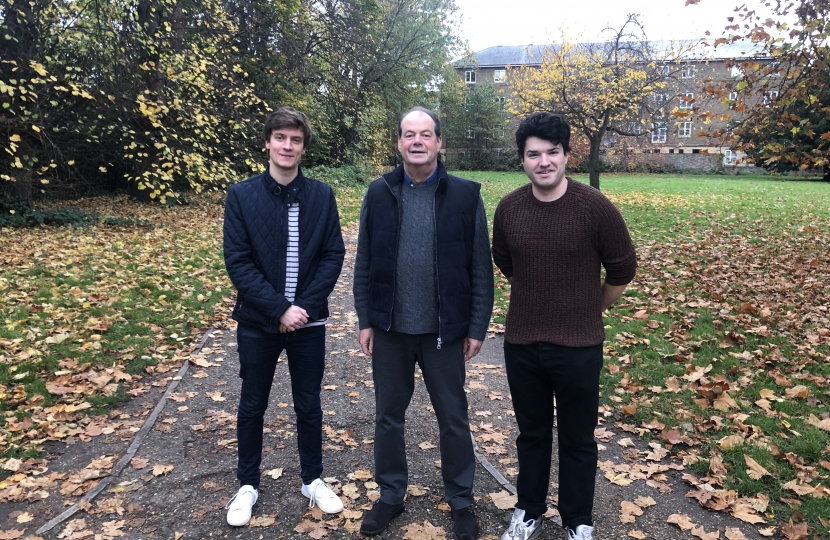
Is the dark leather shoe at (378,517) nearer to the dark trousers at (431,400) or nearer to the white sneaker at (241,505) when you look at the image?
the dark trousers at (431,400)

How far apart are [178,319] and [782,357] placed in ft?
22.0

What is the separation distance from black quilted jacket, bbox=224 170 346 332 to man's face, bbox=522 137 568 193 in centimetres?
123

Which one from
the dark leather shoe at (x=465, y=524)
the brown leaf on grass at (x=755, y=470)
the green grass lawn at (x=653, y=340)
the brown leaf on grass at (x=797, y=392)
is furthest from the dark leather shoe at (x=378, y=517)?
the brown leaf on grass at (x=797, y=392)

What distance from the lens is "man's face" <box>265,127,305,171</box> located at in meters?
3.08

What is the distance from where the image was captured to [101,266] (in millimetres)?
8984

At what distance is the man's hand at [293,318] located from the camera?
304cm

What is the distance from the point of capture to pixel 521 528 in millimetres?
3004

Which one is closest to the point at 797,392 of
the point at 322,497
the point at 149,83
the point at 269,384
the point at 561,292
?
the point at 561,292

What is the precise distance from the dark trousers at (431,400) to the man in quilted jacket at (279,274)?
0.40m

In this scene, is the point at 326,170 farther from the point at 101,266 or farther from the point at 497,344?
the point at 497,344

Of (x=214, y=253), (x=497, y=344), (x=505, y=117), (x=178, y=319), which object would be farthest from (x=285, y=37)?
(x=505, y=117)

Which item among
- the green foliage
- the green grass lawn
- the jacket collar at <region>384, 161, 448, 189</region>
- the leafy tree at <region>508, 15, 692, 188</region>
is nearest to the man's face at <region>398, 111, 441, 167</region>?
the jacket collar at <region>384, 161, 448, 189</region>

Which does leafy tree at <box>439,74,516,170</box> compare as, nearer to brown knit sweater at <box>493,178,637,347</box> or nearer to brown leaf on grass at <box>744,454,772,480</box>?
brown leaf on grass at <box>744,454,772,480</box>

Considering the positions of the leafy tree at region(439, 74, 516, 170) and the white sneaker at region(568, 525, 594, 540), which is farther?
the leafy tree at region(439, 74, 516, 170)
